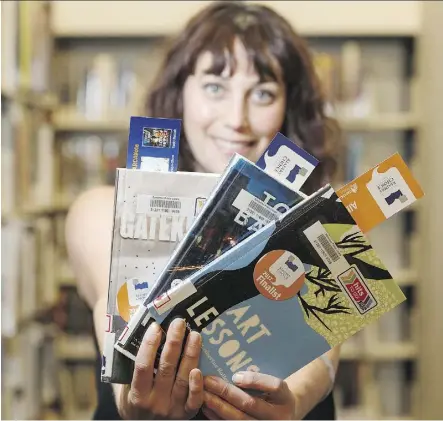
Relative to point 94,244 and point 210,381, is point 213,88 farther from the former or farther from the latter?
point 210,381

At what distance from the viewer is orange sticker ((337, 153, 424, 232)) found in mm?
629

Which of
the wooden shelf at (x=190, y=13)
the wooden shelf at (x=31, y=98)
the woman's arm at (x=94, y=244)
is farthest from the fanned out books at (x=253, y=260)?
the wooden shelf at (x=31, y=98)

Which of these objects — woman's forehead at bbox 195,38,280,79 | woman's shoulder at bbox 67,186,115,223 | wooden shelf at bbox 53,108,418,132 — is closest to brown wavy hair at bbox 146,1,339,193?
woman's forehead at bbox 195,38,280,79

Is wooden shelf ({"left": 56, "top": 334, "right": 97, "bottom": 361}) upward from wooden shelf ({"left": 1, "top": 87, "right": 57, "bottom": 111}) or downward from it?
downward

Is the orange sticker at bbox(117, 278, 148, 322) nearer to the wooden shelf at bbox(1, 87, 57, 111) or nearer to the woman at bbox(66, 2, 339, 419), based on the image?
the woman at bbox(66, 2, 339, 419)

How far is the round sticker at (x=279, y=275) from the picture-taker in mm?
629

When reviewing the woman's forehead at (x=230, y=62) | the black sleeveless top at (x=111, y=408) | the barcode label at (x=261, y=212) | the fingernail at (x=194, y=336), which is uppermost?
the woman's forehead at (x=230, y=62)

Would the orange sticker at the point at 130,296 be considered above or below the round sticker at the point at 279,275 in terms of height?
below

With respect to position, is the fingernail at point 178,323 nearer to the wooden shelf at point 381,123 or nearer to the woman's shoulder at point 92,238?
the woman's shoulder at point 92,238

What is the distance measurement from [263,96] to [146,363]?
1.35 feet

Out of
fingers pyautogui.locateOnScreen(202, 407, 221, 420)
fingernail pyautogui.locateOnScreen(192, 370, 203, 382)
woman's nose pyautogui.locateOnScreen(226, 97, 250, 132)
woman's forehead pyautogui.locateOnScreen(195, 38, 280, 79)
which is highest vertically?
woman's forehead pyautogui.locateOnScreen(195, 38, 280, 79)

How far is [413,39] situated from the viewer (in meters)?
1.65

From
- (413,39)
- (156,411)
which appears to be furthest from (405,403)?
(156,411)

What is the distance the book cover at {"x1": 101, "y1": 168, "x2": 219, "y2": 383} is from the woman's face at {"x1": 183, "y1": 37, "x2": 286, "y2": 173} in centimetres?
16
